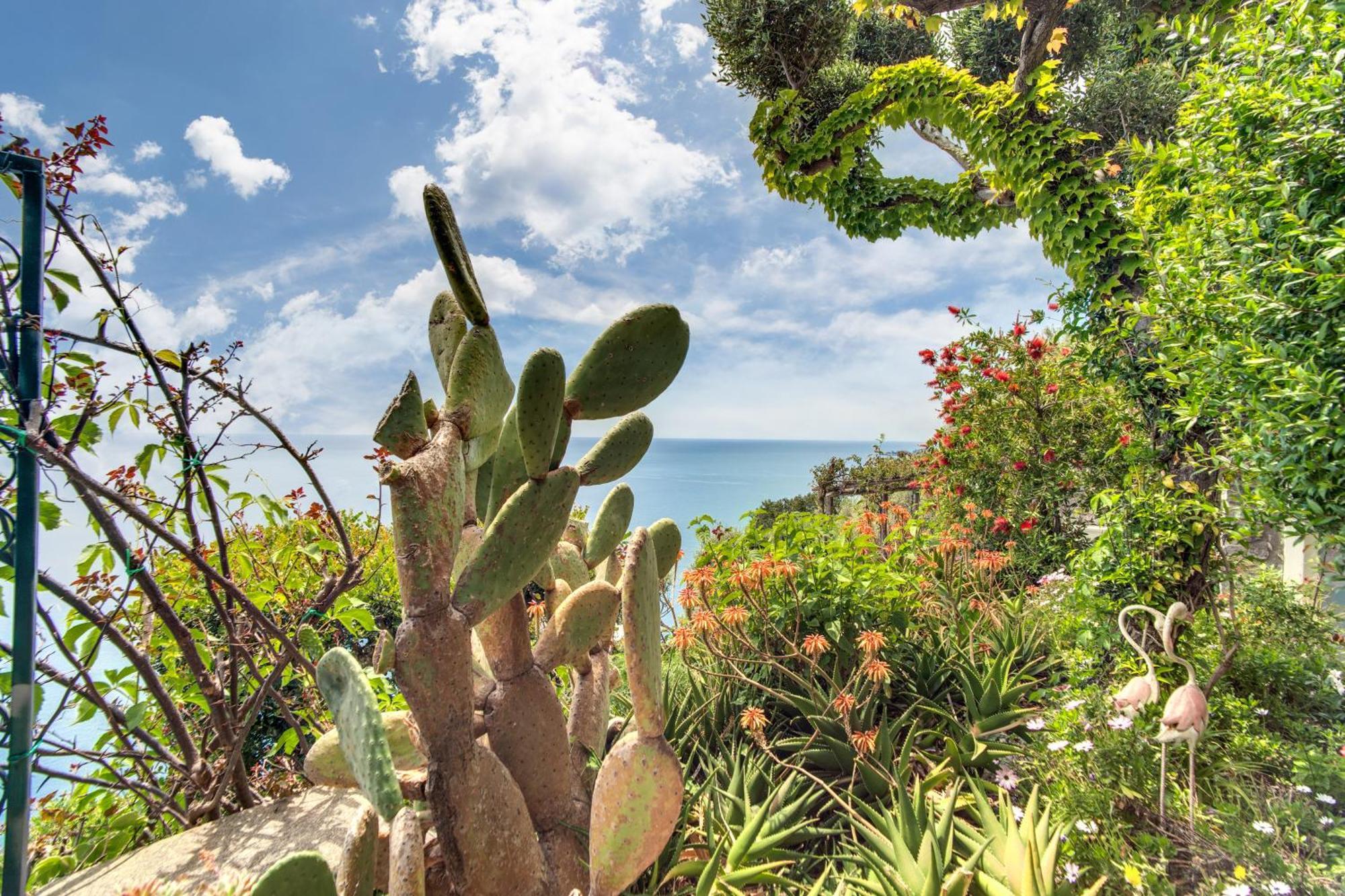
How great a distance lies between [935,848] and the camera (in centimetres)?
175

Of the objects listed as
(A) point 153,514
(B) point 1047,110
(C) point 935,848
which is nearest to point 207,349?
(A) point 153,514

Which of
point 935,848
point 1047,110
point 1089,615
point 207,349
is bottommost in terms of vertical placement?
point 935,848

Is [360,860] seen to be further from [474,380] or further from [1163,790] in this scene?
[1163,790]

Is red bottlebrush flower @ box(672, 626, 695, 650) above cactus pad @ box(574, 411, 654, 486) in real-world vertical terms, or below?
below

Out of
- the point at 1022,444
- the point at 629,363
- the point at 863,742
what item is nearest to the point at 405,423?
the point at 629,363

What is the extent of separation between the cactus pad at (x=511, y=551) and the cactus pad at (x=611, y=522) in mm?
733

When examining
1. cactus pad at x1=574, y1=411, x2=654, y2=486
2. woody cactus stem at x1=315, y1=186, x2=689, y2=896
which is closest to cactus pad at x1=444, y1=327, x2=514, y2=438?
woody cactus stem at x1=315, y1=186, x2=689, y2=896

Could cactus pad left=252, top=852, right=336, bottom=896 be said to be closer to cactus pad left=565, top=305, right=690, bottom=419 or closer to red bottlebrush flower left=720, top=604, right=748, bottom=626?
cactus pad left=565, top=305, right=690, bottom=419

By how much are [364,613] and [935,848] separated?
71.4 inches

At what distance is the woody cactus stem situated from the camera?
1.34 metres

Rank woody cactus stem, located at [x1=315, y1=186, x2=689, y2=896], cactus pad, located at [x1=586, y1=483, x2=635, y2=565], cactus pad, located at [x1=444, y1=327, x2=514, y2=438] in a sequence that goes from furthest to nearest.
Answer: cactus pad, located at [x1=586, y1=483, x2=635, y2=565]
cactus pad, located at [x1=444, y1=327, x2=514, y2=438]
woody cactus stem, located at [x1=315, y1=186, x2=689, y2=896]

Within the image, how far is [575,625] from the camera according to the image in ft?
6.02

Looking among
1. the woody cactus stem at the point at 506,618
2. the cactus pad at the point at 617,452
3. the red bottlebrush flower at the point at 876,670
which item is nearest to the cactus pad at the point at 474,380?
the woody cactus stem at the point at 506,618

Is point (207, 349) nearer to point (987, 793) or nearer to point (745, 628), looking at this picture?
point (745, 628)
